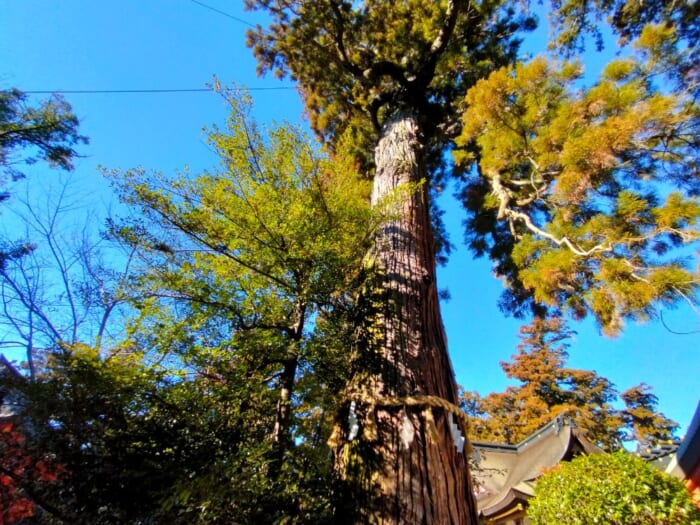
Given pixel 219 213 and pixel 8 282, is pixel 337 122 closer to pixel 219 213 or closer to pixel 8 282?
pixel 219 213

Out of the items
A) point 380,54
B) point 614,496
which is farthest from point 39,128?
point 614,496

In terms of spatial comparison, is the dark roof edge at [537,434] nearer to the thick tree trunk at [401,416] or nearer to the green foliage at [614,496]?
the green foliage at [614,496]

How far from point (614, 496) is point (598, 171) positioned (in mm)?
3809

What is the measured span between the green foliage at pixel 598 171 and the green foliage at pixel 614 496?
6.47 ft

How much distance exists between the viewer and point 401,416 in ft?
5.41

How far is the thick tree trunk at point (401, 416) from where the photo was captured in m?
1.41

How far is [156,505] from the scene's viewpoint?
123 centimetres

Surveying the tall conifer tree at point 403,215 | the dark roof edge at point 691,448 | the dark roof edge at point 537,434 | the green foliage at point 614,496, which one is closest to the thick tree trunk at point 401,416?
the tall conifer tree at point 403,215

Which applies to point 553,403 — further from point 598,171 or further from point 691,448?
point 598,171

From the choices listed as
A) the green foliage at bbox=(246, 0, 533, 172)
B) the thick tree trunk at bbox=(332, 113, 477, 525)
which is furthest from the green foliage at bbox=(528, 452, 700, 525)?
the green foliage at bbox=(246, 0, 533, 172)

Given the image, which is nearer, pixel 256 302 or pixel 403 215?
pixel 256 302

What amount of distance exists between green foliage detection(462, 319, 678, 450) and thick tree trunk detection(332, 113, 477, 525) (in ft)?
56.1

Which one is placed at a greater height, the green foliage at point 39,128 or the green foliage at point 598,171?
the green foliage at point 39,128

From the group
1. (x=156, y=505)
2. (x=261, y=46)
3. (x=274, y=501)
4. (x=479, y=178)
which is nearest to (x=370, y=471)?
(x=274, y=501)
